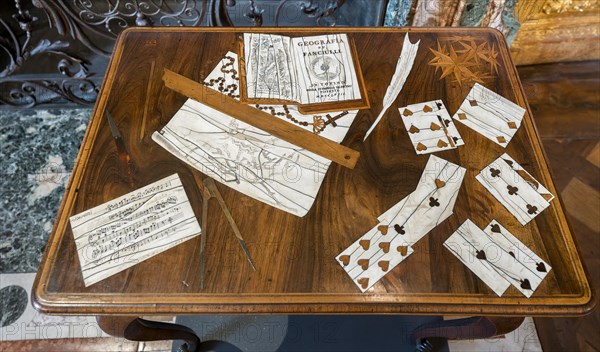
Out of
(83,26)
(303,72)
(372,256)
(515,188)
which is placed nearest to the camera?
(372,256)

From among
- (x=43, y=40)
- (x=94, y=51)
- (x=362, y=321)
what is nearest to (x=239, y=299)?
(x=362, y=321)

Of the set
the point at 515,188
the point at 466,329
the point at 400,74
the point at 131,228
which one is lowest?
the point at 466,329

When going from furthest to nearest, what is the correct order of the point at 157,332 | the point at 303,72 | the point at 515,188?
the point at 303,72, the point at 157,332, the point at 515,188

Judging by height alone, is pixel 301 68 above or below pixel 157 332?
above

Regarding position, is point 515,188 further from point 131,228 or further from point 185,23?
point 185,23

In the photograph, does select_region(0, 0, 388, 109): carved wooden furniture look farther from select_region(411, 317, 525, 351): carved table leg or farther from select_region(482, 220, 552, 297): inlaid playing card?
select_region(411, 317, 525, 351): carved table leg

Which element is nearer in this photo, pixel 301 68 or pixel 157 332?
pixel 157 332

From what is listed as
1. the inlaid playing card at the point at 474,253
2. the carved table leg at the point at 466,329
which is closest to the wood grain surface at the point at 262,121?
the inlaid playing card at the point at 474,253

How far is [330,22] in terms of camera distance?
1.99 m

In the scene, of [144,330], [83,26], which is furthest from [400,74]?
[83,26]

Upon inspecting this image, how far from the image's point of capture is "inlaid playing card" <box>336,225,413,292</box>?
84cm

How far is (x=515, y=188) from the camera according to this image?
96 centimetres

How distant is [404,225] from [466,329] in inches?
15.3

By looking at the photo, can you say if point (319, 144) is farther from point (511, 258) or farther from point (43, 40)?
point (43, 40)
